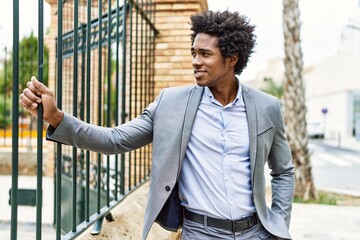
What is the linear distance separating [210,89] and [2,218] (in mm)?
6021

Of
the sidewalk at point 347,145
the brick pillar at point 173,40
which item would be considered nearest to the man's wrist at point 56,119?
the brick pillar at point 173,40

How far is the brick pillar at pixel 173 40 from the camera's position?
5.29 metres

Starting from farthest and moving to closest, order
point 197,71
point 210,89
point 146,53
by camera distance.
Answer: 1. point 146,53
2. point 210,89
3. point 197,71

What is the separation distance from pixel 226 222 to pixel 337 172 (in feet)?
46.9

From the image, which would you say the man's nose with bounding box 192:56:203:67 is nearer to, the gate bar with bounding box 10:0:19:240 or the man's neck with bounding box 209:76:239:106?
the man's neck with bounding box 209:76:239:106

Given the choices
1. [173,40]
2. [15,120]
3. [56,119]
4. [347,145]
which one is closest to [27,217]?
[173,40]

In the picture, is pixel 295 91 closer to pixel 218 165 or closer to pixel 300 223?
pixel 300 223

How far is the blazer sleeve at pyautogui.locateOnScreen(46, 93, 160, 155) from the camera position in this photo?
1862 millimetres

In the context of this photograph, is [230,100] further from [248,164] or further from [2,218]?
[2,218]

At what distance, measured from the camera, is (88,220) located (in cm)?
279

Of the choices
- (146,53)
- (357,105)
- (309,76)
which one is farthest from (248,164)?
(309,76)

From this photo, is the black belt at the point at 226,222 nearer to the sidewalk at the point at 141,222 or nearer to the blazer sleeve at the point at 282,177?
the blazer sleeve at the point at 282,177

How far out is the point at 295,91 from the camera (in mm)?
8742

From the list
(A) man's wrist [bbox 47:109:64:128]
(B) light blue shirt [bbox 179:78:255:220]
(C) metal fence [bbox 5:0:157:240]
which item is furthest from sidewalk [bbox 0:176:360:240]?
(A) man's wrist [bbox 47:109:64:128]
